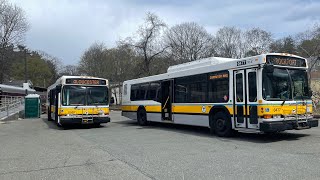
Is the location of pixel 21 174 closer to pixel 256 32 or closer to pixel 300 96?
pixel 300 96

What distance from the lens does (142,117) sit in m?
20.0

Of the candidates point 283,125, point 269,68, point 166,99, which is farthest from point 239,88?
point 166,99

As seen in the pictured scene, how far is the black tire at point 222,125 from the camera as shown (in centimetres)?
1285

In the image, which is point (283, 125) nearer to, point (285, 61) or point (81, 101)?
point (285, 61)

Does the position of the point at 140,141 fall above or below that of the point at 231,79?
below

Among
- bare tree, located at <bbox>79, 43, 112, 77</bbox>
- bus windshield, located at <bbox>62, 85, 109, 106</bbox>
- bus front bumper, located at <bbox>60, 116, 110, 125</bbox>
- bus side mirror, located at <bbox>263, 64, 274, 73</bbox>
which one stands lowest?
bus front bumper, located at <bbox>60, 116, 110, 125</bbox>

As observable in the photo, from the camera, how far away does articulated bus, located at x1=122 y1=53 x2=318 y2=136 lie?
37.4 feet

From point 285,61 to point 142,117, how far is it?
993 cm

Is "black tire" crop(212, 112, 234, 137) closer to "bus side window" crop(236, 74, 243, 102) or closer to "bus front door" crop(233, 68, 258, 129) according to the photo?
"bus front door" crop(233, 68, 258, 129)

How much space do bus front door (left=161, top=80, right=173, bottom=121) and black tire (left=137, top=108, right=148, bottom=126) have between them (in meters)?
2.14

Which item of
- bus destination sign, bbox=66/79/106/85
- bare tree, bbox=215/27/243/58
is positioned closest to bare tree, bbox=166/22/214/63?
bare tree, bbox=215/27/243/58

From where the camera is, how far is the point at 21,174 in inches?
297

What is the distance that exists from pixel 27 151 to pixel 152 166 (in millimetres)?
4962

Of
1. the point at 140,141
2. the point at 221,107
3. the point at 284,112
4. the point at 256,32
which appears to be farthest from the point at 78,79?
the point at 256,32
